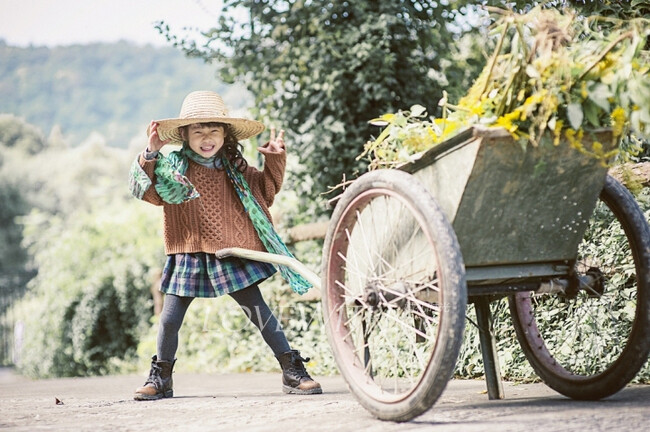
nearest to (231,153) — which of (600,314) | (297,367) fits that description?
(297,367)

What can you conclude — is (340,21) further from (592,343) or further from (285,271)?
(592,343)

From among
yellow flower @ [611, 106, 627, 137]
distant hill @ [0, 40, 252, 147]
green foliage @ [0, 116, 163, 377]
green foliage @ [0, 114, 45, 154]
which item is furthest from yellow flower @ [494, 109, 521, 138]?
distant hill @ [0, 40, 252, 147]

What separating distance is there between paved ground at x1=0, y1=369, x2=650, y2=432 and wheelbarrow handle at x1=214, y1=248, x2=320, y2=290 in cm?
49

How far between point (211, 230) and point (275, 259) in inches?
22.1

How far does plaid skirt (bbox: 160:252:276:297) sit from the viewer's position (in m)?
3.60

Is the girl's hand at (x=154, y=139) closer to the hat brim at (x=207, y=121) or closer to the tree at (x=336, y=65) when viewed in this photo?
the hat brim at (x=207, y=121)

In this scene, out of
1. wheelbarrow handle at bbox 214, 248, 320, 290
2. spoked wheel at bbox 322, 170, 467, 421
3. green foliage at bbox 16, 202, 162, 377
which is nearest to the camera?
spoked wheel at bbox 322, 170, 467, 421

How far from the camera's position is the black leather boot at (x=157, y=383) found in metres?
3.57

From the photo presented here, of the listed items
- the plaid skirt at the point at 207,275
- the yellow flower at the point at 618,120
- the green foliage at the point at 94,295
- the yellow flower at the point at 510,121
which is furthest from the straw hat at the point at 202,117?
the green foliage at the point at 94,295

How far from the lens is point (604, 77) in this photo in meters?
2.20

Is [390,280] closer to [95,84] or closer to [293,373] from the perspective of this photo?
[293,373]

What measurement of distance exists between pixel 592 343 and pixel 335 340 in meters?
1.22

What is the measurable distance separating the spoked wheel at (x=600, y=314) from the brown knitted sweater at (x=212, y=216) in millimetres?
1347

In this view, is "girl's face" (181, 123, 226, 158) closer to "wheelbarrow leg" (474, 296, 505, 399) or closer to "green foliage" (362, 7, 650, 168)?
"wheelbarrow leg" (474, 296, 505, 399)
